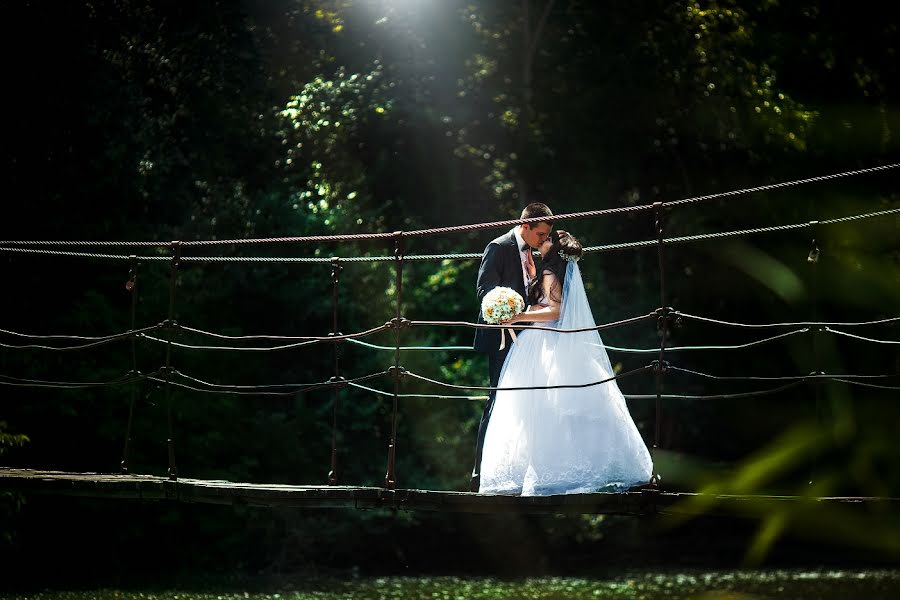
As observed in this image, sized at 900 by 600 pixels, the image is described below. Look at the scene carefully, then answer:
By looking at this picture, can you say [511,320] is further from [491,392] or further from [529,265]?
[491,392]

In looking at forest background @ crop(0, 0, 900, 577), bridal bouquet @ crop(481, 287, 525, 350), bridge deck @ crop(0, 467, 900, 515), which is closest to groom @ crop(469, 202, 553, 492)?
bridal bouquet @ crop(481, 287, 525, 350)

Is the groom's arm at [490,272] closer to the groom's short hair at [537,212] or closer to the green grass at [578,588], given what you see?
the groom's short hair at [537,212]

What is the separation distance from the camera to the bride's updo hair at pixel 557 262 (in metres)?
5.92

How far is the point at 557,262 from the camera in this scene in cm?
598

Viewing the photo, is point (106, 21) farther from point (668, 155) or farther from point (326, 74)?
point (668, 155)

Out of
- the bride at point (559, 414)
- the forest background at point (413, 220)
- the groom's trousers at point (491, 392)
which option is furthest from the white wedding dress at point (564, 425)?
A: the forest background at point (413, 220)

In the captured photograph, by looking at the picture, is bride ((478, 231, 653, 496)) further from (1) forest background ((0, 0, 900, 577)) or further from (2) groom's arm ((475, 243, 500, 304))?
(1) forest background ((0, 0, 900, 577))

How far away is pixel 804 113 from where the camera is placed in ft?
47.3

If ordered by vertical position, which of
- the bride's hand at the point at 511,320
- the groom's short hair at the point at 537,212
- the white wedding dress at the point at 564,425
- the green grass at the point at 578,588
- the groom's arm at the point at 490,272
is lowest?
the green grass at the point at 578,588

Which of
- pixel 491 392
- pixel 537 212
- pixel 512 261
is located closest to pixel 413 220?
pixel 491 392

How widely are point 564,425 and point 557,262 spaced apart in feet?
2.49

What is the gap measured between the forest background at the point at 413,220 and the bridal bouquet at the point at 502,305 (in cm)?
675

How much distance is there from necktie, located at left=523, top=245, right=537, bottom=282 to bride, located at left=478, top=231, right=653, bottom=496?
40 mm

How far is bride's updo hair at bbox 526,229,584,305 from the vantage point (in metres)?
5.92
